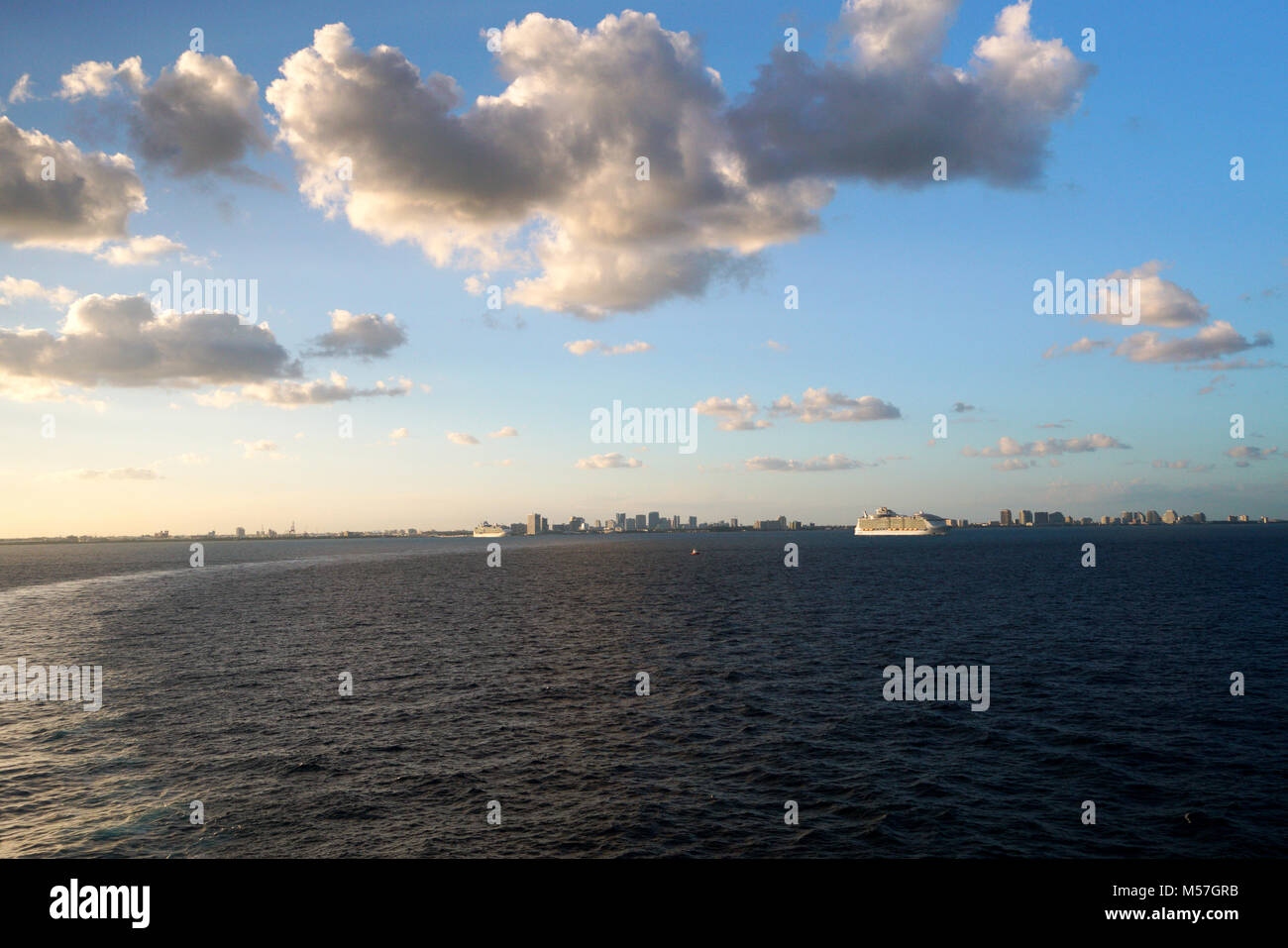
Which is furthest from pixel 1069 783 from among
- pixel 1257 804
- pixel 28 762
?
pixel 28 762

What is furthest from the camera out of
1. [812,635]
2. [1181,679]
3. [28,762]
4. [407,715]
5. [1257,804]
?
[812,635]

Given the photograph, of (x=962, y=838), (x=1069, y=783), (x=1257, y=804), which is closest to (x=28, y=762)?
(x=962, y=838)

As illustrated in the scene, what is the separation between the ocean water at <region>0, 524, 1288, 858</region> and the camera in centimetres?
3034

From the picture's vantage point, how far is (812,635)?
7719cm

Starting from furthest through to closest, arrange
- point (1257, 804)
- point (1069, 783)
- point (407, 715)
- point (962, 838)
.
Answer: point (407, 715)
point (1069, 783)
point (1257, 804)
point (962, 838)

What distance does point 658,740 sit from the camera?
42.6 metres

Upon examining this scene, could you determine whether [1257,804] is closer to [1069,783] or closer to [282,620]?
[1069,783]

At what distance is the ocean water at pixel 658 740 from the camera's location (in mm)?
30344
